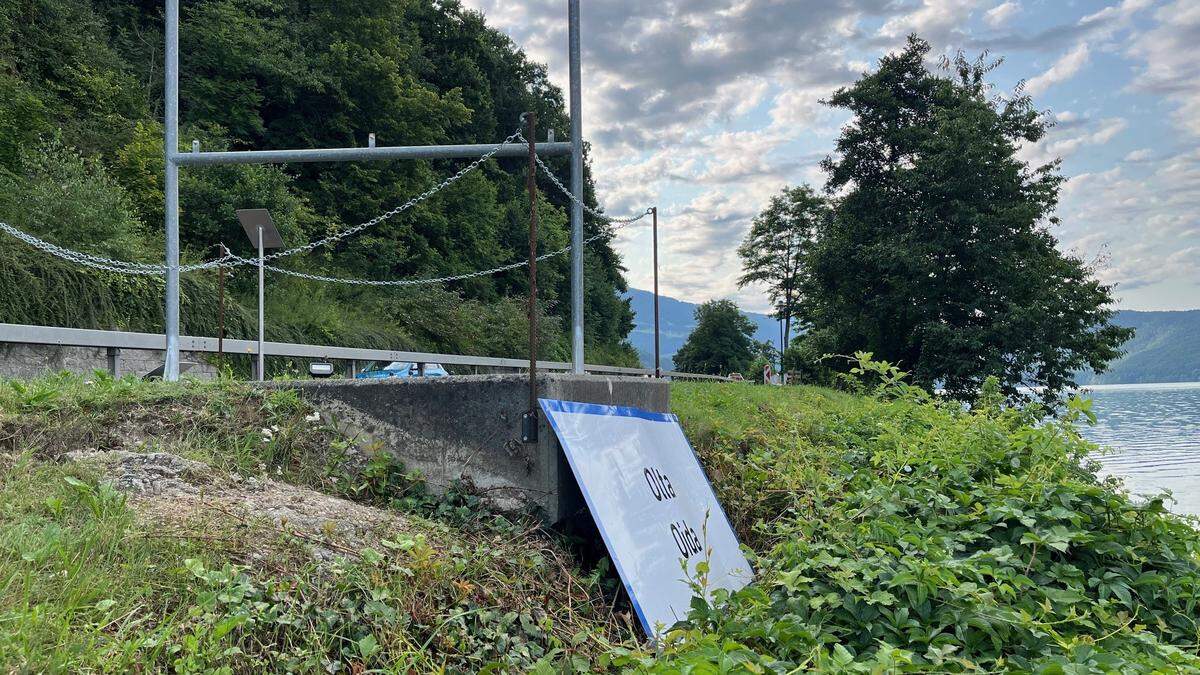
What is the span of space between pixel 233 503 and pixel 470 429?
1305mm

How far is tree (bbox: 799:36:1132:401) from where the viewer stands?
27438 millimetres

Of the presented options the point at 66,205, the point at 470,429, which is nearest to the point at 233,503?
the point at 470,429

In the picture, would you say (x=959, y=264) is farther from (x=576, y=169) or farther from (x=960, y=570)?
(x=960, y=570)

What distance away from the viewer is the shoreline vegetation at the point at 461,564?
9.46 ft

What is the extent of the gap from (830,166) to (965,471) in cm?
2995

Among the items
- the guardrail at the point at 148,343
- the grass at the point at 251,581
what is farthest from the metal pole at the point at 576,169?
the grass at the point at 251,581

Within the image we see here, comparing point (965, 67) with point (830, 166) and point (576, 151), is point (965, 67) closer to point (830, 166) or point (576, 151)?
point (830, 166)

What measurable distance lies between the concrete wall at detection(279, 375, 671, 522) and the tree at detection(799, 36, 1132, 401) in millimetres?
24067

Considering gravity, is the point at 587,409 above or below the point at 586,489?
above

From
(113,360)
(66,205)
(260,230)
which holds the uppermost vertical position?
(66,205)

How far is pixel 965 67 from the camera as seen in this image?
107 ft

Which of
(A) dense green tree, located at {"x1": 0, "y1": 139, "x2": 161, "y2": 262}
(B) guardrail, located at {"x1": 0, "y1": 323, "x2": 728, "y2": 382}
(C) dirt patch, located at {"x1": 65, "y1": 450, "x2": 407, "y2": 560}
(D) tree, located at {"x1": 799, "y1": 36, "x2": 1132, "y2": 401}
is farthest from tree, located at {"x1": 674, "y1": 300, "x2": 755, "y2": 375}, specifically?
(C) dirt patch, located at {"x1": 65, "y1": 450, "x2": 407, "y2": 560}

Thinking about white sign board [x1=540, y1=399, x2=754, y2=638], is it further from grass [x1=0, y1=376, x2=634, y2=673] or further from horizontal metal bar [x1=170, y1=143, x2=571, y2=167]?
horizontal metal bar [x1=170, y1=143, x2=571, y2=167]

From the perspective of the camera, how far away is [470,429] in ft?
15.4
